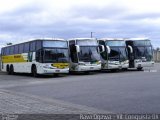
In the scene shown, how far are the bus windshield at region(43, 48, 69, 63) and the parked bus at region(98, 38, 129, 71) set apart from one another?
5.19 metres

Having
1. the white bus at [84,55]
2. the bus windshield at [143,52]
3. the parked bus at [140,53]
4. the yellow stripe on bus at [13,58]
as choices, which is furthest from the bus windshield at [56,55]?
the bus windshield at [143,52]

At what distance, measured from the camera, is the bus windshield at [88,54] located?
111ft

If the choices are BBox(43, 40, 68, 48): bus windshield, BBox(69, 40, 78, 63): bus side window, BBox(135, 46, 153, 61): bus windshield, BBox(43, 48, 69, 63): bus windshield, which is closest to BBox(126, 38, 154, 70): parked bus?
BBox(135, 46, 153, 61): bus windshield

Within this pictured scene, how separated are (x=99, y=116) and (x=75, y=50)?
2289 cm

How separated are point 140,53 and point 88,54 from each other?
575 cm

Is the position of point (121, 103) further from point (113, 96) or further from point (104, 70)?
point (104, 70)

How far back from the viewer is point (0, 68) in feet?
147

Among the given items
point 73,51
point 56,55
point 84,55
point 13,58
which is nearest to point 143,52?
point 84,55

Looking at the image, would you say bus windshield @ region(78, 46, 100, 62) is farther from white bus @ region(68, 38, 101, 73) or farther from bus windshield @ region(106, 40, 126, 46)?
bus windshield @ region(106, 40, 126, 46)

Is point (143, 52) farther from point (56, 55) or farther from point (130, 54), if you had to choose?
point (56, 55)

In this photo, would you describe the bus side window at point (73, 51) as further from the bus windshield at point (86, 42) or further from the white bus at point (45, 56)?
the white bus at point (45, 56)

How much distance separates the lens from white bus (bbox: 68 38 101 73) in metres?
33.5

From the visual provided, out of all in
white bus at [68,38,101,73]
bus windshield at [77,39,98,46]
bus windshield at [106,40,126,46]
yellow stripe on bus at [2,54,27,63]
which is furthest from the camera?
bus windshield at [106,40,126,46]

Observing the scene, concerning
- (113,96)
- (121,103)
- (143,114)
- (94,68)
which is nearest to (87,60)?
(94,68)
